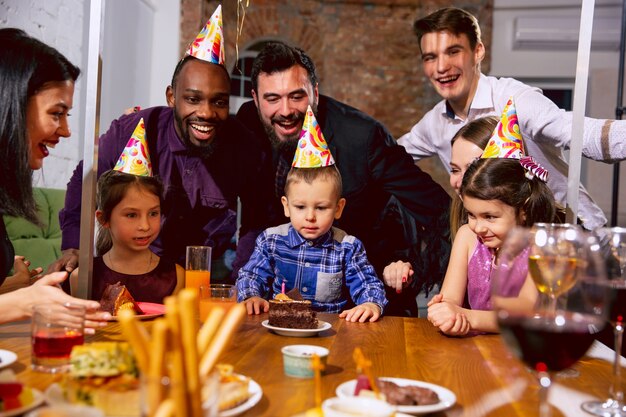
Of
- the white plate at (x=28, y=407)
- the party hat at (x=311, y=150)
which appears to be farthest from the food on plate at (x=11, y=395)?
the party hat at (x=311, y=150)

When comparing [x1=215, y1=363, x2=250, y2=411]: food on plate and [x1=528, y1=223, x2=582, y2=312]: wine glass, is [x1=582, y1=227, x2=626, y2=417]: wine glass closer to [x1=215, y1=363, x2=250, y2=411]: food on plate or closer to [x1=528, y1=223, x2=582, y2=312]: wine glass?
[x1=528, y1=223, x2=582, y2=312]: wine glass

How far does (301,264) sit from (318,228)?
14 centimetres

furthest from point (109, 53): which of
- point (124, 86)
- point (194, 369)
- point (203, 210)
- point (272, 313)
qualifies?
point (194, 369)

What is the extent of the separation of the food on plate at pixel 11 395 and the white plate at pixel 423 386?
42 centimetres

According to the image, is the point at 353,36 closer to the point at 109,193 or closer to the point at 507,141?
the point at 507,141

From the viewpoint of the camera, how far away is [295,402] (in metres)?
0.92

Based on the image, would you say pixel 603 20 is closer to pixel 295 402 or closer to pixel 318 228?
pixel 318 228

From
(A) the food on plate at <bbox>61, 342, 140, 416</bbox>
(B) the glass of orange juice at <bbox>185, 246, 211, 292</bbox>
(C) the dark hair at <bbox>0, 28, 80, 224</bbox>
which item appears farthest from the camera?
(C) the dark hair at <bbox>0, 28, 80, 224</bbox>

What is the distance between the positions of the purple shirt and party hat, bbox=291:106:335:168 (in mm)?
346

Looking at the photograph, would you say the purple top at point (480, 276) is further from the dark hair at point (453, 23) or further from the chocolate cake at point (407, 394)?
the chocolate cake at point (407, 394)

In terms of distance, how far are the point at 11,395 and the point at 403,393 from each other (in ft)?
1.73

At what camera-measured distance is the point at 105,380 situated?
74 centimetres

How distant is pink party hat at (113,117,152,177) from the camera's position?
2328mm

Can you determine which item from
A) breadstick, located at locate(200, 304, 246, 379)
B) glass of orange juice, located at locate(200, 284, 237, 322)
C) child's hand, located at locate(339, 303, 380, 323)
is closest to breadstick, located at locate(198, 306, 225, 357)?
breadstick, located at locate(200, 304, 246, 379)
